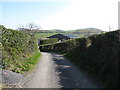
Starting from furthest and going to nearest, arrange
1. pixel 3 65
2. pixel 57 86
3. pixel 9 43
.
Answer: pixel 9 43 < pixel 3 65 < pixel 57 86

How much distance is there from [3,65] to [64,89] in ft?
12.8

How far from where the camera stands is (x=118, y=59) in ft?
17.9

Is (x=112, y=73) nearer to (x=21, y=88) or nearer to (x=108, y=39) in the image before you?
(x=108, y=39)

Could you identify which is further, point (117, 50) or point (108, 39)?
point (108, 39)

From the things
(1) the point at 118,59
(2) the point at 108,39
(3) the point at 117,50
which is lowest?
(1) the point at 118,59

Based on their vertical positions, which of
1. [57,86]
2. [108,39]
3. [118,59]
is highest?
[108,39]

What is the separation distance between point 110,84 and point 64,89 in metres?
1.96

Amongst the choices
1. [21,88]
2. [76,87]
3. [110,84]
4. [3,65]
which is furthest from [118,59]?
[3,65]

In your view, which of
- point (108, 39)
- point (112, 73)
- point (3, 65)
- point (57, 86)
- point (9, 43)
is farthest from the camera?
point (9, 43)

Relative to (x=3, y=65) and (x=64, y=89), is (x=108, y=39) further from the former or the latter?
(x=3, y=65)

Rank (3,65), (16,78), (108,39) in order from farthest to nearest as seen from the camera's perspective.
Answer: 1. (108,39)
2. (3,65)
3. (16,78)

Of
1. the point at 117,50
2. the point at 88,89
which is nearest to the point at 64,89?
the point at 88,89

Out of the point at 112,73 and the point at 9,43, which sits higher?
the point at 9,43

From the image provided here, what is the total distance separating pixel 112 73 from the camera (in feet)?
17.4
